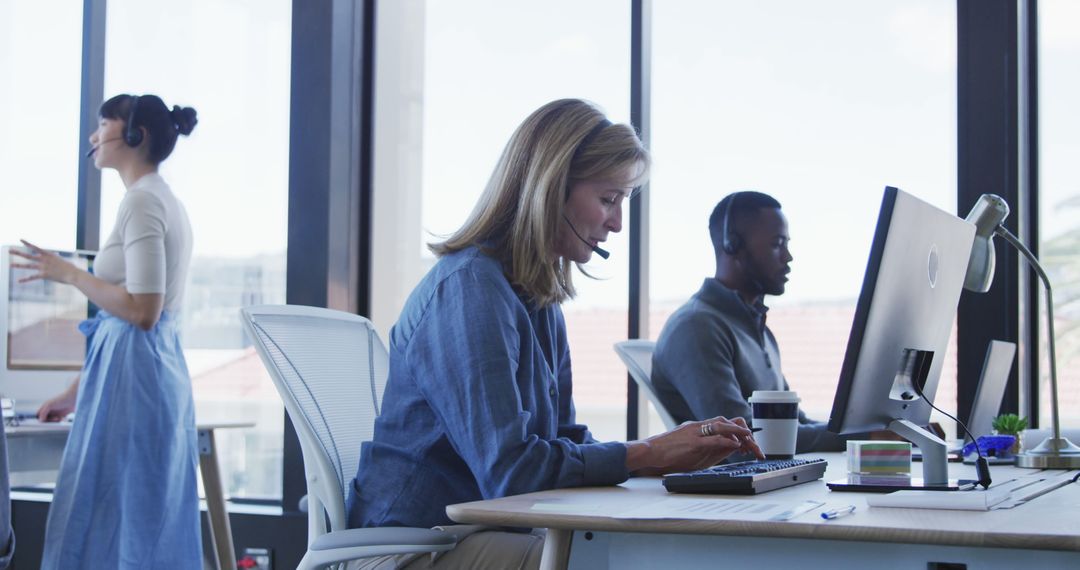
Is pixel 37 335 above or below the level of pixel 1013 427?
above

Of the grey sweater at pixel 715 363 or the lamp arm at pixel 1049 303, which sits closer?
the lamp arm at pixel 1049 303

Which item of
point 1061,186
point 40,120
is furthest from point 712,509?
point 40,120

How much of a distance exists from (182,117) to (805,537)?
7.66 feet

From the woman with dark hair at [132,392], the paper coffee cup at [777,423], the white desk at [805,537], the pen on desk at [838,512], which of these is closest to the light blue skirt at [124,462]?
the woman with dark hair at [132,392]

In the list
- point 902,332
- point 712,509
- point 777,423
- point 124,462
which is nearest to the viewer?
point 712,509

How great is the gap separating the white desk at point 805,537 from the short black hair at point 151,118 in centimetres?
197

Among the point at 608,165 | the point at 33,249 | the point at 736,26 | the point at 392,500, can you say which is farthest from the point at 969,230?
the point at 33,249

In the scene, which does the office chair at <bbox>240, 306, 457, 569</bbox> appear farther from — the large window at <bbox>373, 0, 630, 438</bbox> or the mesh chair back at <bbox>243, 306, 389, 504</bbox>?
the large window at <bbox>373, 0, 630, 438</bbox>

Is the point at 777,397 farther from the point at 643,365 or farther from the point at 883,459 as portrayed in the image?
the point at 643,365

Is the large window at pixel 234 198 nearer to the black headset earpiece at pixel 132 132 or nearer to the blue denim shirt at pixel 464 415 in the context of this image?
the black headset earpiece at pixel 132 132

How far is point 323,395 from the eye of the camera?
64.1 inches

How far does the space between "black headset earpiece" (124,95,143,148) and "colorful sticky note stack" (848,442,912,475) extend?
2058mm

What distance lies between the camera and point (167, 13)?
3.74 metres

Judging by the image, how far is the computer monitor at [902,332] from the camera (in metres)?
1.24
